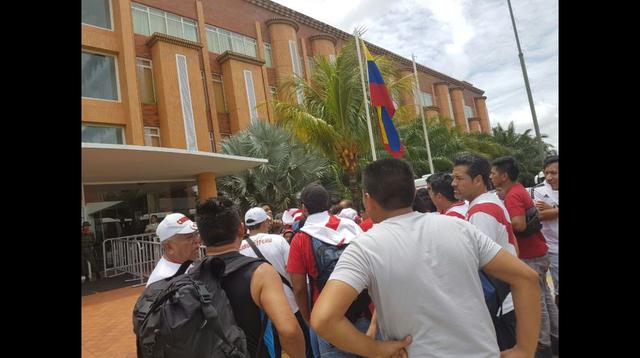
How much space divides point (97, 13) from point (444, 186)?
17949mm

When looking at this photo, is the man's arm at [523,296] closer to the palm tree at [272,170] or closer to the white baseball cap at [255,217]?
the white baseball cap at [255,217]

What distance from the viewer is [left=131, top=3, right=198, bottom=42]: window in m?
18.3

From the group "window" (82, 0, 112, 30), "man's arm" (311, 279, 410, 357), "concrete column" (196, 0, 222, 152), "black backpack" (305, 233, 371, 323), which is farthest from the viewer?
"concrete column" (196, 0, 222, 152)

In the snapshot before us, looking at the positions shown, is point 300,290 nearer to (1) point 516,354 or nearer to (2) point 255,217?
(2) point 255,217

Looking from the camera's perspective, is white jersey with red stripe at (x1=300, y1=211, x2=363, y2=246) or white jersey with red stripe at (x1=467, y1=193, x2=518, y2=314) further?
white jersey with red stripe at (x1=300, y1=211, x2=363, y2=246)

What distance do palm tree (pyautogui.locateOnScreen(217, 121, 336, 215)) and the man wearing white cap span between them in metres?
11.4

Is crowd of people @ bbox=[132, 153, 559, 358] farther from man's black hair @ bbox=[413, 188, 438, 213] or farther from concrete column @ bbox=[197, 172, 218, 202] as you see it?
concrete column @ bbox=[197, 172, 218, 202]

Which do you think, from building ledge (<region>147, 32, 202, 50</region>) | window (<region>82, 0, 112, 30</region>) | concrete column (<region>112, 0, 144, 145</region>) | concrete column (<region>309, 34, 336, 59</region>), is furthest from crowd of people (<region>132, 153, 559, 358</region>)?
concrete column (<region>309, 34, 336, 59</region>)

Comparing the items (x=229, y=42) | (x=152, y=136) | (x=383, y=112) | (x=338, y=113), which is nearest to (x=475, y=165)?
(x=383, y=112)

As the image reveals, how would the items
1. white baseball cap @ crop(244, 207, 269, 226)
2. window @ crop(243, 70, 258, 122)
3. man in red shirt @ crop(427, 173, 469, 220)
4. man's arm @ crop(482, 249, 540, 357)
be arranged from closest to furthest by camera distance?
man's arm @ crop(482, 249, 540, 357), man in red shirt @ crop(427, 173, 469, 220), white baseball cap @ crop(244, 207, 269, 226), window @ crop(243, 70, 258, 122)
